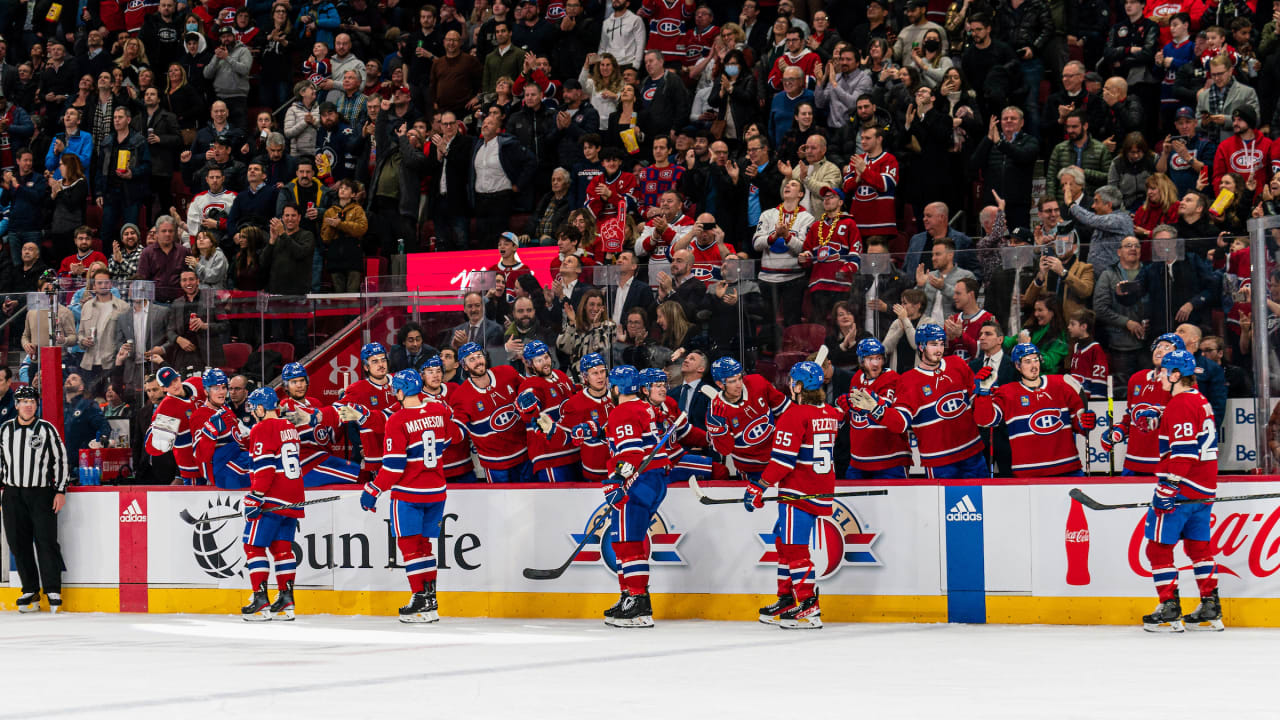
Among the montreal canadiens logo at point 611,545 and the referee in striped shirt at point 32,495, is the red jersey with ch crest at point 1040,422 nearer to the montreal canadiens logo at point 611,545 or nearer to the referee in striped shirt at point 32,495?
the montreal canadiens logo at point 611,545

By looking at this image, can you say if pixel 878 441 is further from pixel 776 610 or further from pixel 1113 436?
pixel 1113 436

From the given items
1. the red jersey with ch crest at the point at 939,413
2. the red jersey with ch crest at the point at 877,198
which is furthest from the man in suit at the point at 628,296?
the red jersey with ch crest at the point at 877,198

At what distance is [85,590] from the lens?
13.3 m

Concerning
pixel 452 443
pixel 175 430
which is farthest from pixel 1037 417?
pixel 175 430

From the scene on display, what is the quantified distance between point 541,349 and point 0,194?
993cm

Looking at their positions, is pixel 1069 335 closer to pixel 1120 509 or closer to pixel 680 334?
pixel 1120 509

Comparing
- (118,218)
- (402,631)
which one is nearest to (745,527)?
(402,631)

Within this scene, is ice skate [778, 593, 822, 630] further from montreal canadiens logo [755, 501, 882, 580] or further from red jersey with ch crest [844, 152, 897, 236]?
red jersey with ch crest [844, 152, 897, 236]

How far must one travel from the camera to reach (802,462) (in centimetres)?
1075

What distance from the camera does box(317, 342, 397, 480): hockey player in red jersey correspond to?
1245cm

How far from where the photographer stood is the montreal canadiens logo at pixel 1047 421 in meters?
10.9

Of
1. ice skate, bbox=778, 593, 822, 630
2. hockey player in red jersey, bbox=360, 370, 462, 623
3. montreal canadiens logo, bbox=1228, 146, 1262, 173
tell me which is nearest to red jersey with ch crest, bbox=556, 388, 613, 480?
hockey player in red jersey, bbox=360, 370, 462, 623

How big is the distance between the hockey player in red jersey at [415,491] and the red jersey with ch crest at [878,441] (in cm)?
308

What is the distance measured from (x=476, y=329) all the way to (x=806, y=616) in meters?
4.11
